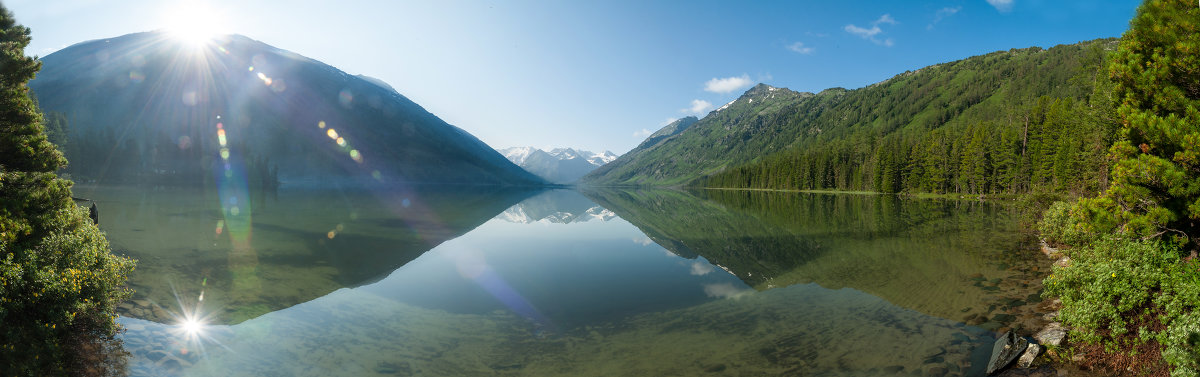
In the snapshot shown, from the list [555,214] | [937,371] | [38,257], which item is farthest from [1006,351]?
[555,214]

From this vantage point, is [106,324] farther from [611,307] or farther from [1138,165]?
[1138,165]

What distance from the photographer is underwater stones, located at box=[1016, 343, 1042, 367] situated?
10289 mm

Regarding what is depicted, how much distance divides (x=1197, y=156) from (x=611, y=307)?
15641mm

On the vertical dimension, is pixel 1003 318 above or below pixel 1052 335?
below

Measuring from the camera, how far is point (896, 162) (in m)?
114

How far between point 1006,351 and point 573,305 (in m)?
13.0

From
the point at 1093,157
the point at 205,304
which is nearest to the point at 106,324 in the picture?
the point at 205,304

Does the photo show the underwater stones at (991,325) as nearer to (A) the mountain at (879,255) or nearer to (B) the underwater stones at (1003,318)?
(B) the underwater stones at (1003,318)

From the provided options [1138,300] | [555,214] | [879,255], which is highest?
[555,214]

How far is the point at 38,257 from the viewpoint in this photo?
1082cm

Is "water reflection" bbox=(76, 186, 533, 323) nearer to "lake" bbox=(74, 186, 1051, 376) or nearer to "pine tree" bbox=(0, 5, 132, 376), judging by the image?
"lake" bbox=(74, 186, 1051, 376)

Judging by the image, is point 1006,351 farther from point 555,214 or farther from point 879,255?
point 555,214

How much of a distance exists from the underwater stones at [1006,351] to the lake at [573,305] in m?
0.38

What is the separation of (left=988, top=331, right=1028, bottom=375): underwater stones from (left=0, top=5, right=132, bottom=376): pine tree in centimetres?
2214
